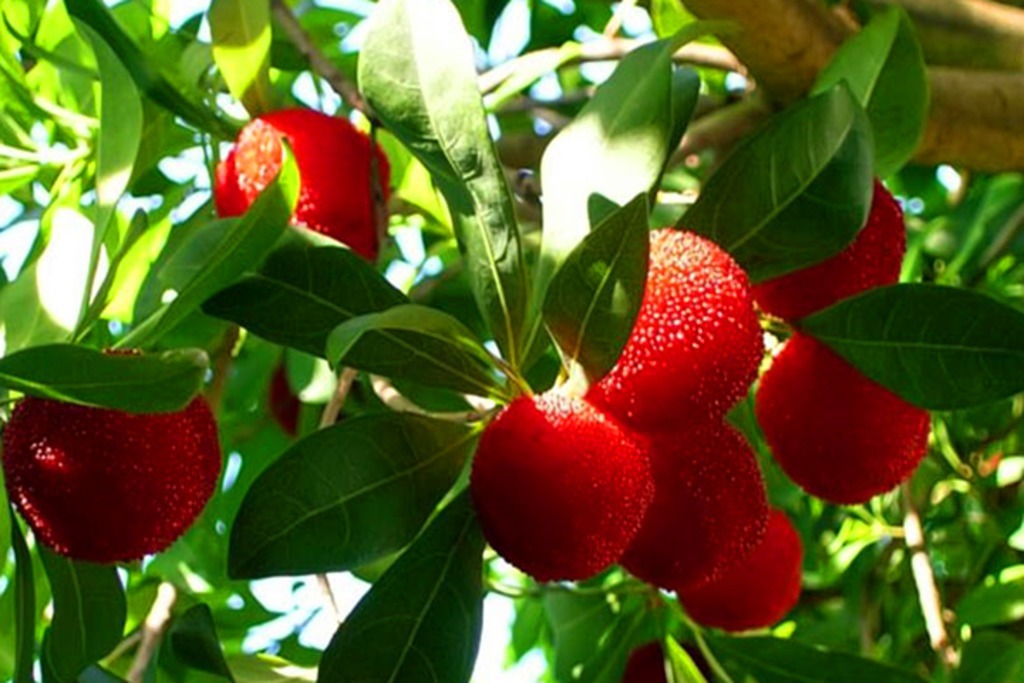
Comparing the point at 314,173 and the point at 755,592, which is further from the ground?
the point at 314,173

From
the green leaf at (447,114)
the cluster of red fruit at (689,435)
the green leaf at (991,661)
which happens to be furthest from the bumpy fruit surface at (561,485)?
the green leaf at (991,661)

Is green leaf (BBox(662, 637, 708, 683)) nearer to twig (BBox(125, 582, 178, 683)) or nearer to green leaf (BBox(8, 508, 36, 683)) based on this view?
twig (BBox(125, 582, 178, 683))

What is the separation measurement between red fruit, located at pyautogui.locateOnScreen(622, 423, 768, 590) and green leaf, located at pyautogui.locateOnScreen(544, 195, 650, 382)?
0.24ft

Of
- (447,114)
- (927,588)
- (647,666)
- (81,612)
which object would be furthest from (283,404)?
(447,114)

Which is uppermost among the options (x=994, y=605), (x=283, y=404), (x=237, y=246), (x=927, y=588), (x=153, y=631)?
(x=237, y=246)

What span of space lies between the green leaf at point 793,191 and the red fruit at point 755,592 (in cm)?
45

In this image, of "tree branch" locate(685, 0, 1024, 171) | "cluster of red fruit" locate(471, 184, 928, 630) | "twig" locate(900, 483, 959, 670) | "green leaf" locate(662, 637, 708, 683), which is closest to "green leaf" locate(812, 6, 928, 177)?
"cluster of red fruit" locate(471, 184, 928, 630)

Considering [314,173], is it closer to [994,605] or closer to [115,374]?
[115,374]

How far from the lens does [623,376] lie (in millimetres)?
1036

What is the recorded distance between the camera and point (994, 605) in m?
1.79

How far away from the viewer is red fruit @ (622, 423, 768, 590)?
1086 millimetres

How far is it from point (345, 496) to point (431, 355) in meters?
0.10

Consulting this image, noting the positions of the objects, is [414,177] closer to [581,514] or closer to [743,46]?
[743,46]

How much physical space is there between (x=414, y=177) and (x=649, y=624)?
0.57 meters
